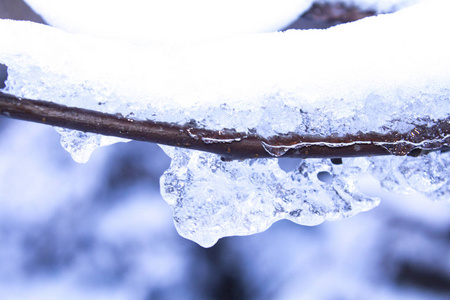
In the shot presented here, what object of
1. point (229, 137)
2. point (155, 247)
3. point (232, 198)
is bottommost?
point (155, 247)

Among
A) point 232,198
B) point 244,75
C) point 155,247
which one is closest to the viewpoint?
point 244,75

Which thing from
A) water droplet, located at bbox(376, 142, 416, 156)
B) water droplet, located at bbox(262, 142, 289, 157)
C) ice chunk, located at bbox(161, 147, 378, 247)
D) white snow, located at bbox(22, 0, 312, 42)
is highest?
white snow, located at bbox(22, 0, 312, 42)

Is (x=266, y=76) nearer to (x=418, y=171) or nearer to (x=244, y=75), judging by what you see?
(x=244, y=75)

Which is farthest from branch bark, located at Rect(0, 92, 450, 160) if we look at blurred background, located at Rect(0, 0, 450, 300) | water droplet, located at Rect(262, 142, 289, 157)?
blurred background, located at Rect(0, 0, 450, 300)

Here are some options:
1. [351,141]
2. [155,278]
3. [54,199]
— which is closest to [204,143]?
[351,141]

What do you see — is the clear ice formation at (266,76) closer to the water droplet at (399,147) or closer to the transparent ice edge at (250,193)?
the water droplet at (399,147)

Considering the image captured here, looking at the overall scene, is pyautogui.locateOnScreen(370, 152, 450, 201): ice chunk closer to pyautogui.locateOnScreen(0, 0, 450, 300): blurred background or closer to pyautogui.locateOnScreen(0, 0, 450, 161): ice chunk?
pyautogui.locateOnScreen(0, 0, 450, 161): ice chunk

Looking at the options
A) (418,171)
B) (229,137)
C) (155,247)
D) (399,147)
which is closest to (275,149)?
(229,137)
